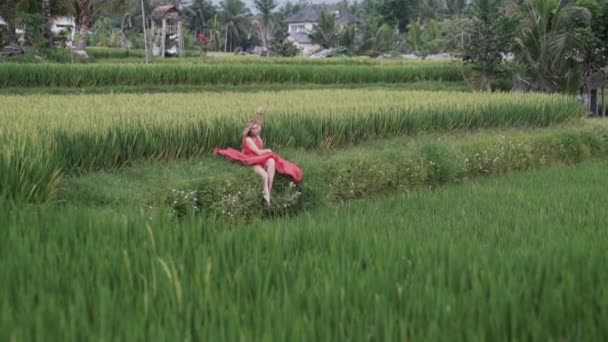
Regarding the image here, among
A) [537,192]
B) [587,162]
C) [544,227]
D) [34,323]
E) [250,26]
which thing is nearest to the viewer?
[34,323]

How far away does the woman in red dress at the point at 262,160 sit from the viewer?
728 cm

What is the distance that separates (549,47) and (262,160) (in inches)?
533

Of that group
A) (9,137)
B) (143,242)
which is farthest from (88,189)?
(143,242)

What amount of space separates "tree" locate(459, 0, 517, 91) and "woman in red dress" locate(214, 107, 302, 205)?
561 inches

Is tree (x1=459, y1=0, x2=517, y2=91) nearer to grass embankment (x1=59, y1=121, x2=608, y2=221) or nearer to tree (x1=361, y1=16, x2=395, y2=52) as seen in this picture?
grass embankment (x1=59, y1=121, x2=608, y2=221)

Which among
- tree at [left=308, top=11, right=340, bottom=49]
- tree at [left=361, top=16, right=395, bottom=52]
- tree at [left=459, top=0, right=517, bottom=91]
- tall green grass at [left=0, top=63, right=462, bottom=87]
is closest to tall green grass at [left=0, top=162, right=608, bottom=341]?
tall green grass at [left=0, top=63, right=462, bottom=87]

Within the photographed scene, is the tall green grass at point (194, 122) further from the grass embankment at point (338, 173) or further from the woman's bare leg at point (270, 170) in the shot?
the woman's bare leg at point (270, 170)

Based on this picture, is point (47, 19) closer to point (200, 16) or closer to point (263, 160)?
point (263, 160)

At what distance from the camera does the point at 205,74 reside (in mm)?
18812

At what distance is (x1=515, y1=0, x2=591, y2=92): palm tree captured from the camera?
19094mm

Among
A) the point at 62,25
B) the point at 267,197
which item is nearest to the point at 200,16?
the point at 62,25

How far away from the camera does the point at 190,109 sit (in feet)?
32.1

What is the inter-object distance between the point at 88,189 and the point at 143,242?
3.42 m

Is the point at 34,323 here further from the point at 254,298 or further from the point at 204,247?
the point at 204,247
